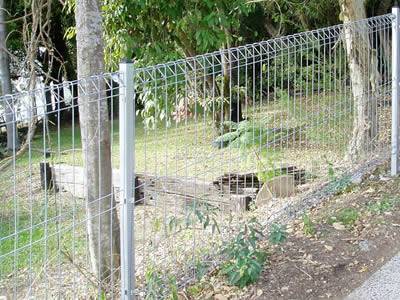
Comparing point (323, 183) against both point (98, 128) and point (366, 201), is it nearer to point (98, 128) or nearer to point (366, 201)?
point (366, 201)

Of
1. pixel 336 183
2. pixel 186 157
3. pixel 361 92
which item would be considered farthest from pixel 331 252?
pixel 361 92

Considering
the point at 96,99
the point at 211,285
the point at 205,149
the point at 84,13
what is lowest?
the point at 211,285

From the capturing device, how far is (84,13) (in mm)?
4273

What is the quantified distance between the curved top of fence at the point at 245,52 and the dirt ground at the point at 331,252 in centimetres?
141

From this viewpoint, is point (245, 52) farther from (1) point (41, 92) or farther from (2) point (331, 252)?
(1) point (41, 92)

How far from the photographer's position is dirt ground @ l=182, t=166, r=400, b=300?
4191 mm

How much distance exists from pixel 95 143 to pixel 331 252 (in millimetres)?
1910

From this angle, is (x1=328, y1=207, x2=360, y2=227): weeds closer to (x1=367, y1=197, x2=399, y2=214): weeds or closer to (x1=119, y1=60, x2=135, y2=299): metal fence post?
(x1=367, y1=197, x2=399, y2=214): weeds

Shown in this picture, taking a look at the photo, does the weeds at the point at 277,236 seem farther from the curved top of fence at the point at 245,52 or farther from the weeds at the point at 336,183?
the weeds at the point at 336,183

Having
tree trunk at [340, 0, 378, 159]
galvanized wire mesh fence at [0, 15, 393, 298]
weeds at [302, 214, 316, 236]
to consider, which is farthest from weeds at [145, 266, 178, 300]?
tree trunk at [340, 0, 378, 159]

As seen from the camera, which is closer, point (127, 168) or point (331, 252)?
point (127, 168)

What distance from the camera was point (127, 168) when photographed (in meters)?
3.61

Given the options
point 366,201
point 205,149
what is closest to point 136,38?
point 205,149

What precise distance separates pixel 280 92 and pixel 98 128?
2469 mm
